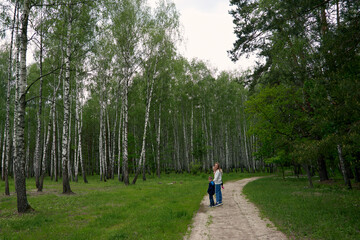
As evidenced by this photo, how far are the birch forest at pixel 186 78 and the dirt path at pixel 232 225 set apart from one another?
3.06 meters

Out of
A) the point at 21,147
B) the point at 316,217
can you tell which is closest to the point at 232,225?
the point at 316,217

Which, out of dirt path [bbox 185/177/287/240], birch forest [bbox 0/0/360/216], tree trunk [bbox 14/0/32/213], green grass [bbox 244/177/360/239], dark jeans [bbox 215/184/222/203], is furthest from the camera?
dark jeans [bbox 215/184/222/203]

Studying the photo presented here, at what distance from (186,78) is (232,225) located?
31.3 m

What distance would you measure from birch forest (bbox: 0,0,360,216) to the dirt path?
306 cm

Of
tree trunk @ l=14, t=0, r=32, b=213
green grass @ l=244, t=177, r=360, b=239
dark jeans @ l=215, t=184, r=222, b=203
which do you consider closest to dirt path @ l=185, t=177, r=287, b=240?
green grass @ l=244, t=177, r=360, b=239

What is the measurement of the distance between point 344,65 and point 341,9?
2.87m

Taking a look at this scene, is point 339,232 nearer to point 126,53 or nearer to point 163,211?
point 163,211

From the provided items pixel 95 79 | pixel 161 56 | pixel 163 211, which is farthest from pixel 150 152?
pixel 163 211

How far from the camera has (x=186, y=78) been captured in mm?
36094

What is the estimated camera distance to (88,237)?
5.86 m

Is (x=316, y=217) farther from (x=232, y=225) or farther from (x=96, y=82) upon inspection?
(x=96, y=82)

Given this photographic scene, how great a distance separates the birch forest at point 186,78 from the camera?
7.17m

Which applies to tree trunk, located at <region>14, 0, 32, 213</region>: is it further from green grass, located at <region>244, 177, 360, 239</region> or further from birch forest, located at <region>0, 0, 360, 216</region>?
green grass, located at <region>244, 177, 360, 239</region>

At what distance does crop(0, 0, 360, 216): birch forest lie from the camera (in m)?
7.17
